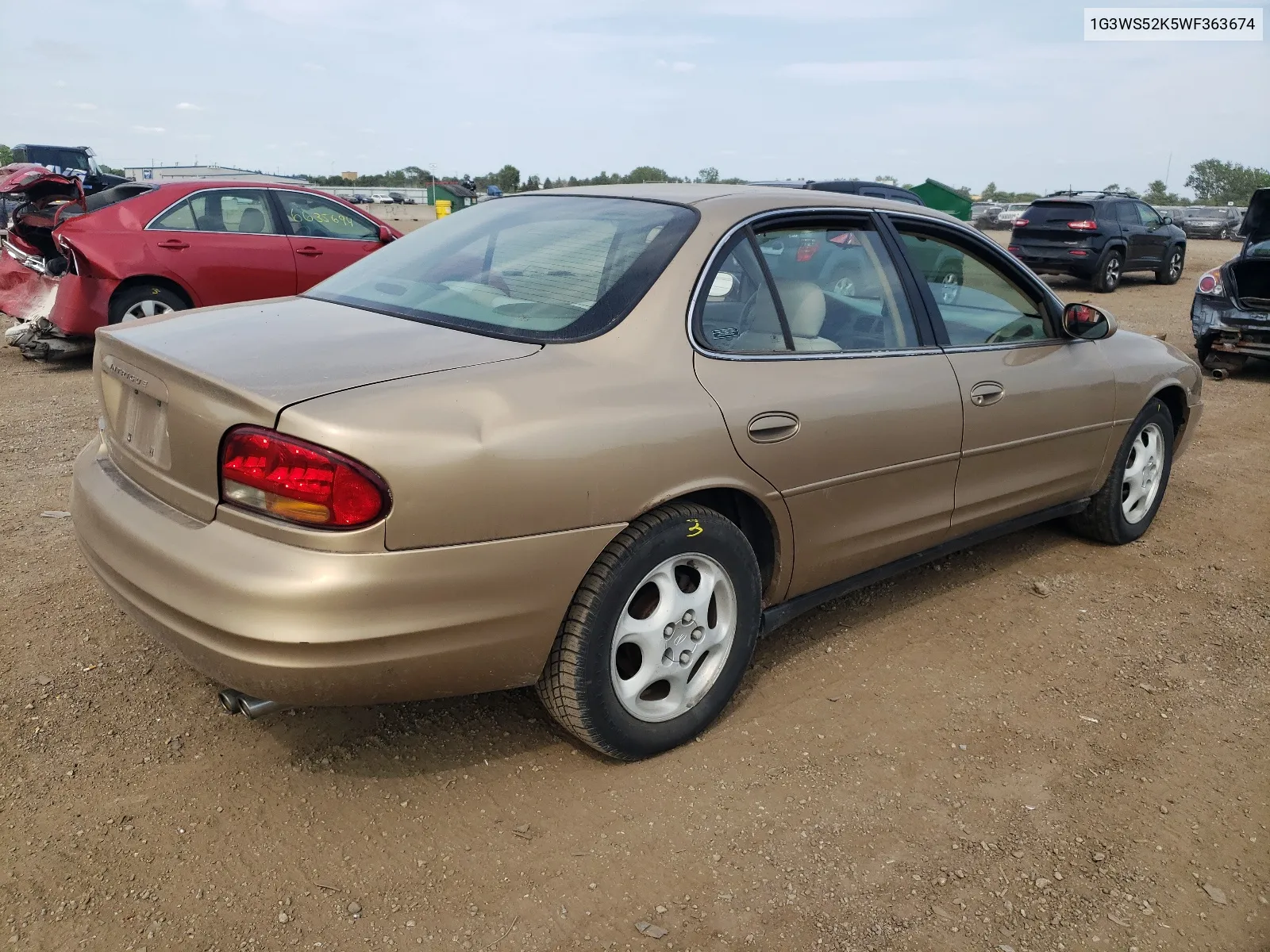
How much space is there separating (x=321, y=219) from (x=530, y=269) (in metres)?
6.50

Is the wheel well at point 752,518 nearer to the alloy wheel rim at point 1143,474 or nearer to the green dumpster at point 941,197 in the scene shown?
the alloy wheel rim at point 1143,474

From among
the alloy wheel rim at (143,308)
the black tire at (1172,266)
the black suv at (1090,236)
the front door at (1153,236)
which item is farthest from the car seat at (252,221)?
the black tire at (1172,266)

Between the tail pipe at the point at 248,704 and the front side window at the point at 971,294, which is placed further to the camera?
the front side window at the point at 971,294

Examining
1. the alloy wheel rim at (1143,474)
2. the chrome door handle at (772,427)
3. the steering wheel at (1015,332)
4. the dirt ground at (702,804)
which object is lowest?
the dirt ground at (702,804)

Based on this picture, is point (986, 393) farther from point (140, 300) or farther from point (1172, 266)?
point (1172, 266)

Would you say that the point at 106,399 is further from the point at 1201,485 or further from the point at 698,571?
the point at 1201,485

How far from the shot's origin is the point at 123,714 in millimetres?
2879

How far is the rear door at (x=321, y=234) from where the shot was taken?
27.6 ft

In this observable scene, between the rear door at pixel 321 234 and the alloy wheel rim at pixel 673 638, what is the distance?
21.4 feet

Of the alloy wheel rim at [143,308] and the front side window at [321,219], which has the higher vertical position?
the front side window at [321,219]

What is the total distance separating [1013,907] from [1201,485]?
14.2 feet

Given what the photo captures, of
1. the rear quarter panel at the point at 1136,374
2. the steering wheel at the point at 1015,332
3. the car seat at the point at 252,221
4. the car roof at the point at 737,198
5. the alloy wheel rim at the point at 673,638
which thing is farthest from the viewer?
the car seat at the point at 252,221

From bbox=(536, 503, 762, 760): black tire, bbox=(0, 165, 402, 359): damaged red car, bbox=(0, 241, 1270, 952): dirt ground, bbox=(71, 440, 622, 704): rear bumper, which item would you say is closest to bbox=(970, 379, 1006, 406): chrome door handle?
bbox=(0, 241, 1270, 952): dirt ground

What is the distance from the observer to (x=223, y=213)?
813 centimetres
